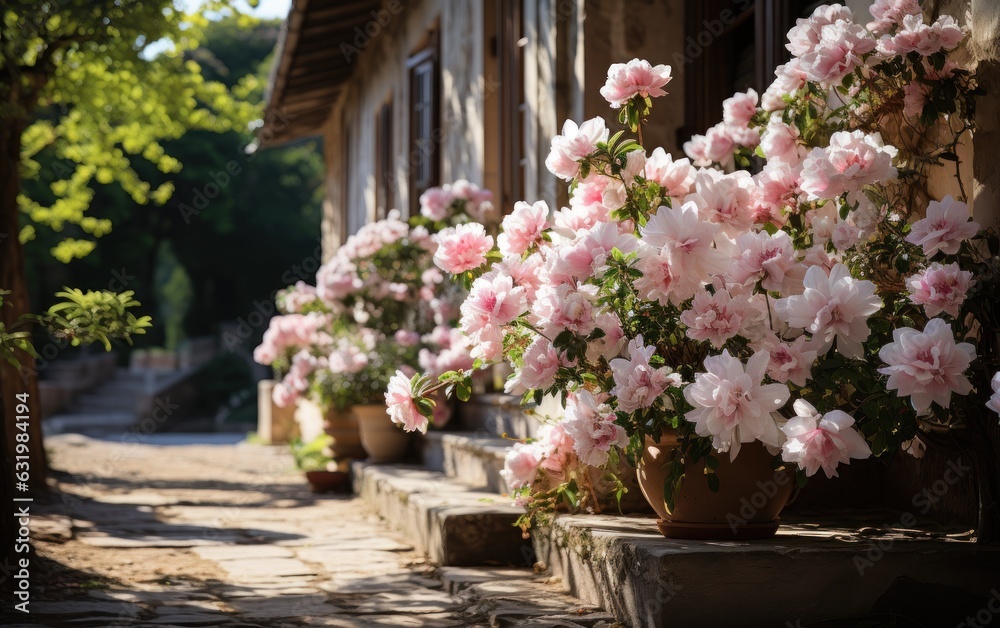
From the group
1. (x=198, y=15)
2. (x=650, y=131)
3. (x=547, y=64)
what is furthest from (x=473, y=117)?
(x=198, y=15)

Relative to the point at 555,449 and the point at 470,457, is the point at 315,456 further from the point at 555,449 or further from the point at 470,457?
the point at 555,449

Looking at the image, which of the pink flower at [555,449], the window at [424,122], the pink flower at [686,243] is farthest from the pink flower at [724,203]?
the window at [424,122]

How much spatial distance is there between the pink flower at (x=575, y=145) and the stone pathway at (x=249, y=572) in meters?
1.37

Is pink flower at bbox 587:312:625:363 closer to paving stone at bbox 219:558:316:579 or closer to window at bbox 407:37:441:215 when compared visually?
paving stone at bbox 219:558:316:579

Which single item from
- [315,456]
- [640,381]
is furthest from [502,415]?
[315,456]

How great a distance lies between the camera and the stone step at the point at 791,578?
2.79m

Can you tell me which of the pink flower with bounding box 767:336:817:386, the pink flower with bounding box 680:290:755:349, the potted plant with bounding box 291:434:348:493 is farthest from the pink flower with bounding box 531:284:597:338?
Result: the potted plant with bounding box 291:434:348:493

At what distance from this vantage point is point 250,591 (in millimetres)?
4148

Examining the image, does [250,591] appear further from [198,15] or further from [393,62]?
[393,62]

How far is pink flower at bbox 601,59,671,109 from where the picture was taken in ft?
10.4

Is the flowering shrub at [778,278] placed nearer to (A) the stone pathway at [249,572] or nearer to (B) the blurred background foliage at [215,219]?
(A) the stone pathway at [249,572]

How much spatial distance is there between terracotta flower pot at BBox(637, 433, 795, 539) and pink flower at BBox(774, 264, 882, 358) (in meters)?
0.53

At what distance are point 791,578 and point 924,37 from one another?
1575 millimetres

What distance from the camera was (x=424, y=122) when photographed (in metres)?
9.48
